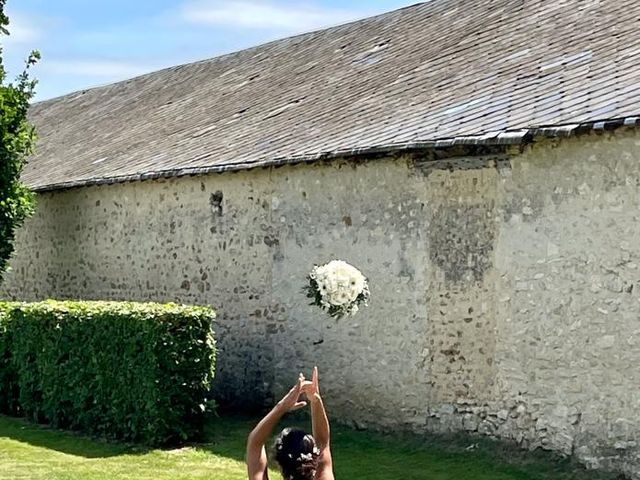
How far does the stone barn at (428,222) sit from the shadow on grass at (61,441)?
7.96 feet

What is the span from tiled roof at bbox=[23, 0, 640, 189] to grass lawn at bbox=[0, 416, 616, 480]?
3.15m

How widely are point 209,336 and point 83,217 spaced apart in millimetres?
6554

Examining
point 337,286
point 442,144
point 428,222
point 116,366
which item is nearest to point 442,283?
point 428,222

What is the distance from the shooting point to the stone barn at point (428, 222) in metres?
9.48

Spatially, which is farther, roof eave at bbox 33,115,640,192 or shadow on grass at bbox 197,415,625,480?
shadow on grass at bbox 197,415,625,480

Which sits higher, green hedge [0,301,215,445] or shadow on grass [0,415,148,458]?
green hedge [0,301,215,445]

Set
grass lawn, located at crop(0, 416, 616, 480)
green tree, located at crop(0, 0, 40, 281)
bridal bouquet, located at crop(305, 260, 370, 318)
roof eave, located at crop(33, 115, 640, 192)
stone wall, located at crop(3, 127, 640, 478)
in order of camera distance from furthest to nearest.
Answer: green tree, located at crop(0, 0, 40, 281) → grass lawn, located at crop(0, 416, 616, 480) → stone wall, located at crop(3, 127, 640, 478) → roof eave, located at crop(33, 115, 640, 192) → bridal bouquet, located at crop(305, 260, 370, 318)

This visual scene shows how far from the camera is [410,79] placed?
43.6 ft

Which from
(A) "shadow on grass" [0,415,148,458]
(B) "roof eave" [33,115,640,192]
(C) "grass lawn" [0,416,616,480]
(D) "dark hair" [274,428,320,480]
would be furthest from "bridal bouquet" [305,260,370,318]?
(A) "shadow on grass" [0,415,148,458]

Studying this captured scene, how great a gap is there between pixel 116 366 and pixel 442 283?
3.74 m

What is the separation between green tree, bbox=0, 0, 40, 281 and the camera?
15344mm

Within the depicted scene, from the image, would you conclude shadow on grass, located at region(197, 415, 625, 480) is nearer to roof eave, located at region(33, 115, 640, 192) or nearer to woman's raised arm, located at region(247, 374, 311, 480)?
roof eave, located at region(33, 115, 640, 192)

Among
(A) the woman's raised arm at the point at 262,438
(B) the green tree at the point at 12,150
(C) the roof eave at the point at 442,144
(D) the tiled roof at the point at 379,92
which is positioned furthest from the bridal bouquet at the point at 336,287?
(B) the green tree at the point at 12,150

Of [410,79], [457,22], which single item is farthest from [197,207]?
[457,22]
